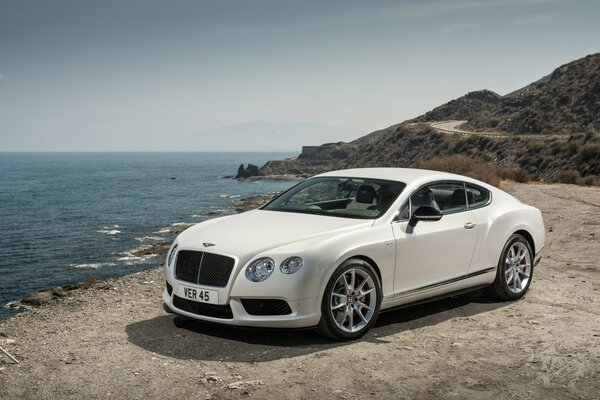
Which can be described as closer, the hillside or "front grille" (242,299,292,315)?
"front grille" (242,299,292,315)

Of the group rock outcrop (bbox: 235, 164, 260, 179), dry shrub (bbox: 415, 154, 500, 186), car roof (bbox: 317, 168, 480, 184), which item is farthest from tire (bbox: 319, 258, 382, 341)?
rock outcrop (bbox: 235, 164, 260, 179)

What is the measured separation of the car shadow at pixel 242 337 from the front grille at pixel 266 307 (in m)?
0.21

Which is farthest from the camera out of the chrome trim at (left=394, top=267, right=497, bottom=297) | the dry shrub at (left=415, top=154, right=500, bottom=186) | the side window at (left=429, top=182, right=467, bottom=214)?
the dry shrub at (left=415, top=154, right=500, bottom=186)

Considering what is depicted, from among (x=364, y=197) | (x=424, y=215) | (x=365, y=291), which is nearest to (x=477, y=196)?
(x=424, y=215)

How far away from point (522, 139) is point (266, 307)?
55293 millimetres

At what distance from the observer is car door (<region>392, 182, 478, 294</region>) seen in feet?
23.3

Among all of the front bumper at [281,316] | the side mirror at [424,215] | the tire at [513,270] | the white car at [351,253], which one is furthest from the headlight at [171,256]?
the tire at [513,270]

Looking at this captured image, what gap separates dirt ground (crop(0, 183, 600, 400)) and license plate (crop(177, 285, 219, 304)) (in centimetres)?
48

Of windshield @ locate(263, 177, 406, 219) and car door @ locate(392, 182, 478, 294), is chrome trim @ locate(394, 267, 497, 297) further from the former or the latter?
windshield @ locate(263, 177, 406, 219)

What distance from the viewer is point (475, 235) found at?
7.95m

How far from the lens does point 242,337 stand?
6855 mm

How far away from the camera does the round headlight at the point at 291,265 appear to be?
6.22 meters

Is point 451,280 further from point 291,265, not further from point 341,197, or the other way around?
point 291,265

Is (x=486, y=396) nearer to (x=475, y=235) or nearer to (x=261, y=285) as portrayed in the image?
(x=261, y=285)
